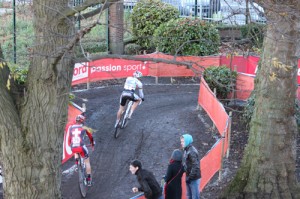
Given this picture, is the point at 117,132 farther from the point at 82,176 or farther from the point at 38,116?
the point at 38,116

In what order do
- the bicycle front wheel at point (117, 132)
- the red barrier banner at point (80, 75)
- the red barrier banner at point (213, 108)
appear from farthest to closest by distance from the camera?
the red barrier banner at point (80, 75) → the bicycle front wheel at point (117, 132) → the red barrier banner at point (213, 108)

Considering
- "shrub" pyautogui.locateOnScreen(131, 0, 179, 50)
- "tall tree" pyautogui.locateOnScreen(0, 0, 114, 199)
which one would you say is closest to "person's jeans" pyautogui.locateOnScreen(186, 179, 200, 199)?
"tall tree" pyautogui.locateOnScreen(0, 0, 114, 199)

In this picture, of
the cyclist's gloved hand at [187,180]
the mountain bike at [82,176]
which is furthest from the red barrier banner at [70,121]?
the cyclist's gloved hand at [187,180]

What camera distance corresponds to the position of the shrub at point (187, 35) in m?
22.6

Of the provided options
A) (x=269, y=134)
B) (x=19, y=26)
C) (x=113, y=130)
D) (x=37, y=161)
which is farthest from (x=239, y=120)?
(x=37, y=161)

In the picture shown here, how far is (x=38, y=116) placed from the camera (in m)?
7.45

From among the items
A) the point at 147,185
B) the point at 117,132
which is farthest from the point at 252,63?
the point at 147,185

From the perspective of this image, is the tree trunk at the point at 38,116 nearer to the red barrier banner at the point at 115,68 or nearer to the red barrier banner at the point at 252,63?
the red barrier banner at the point at 115,68

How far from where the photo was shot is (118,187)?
1197 centimetres

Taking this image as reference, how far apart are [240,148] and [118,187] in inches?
158

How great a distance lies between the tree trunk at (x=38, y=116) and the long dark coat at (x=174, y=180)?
3.09m

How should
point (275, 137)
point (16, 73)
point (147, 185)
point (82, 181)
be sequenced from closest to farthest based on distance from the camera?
1. point (16, 73)
2. point (147, 185)
3. point (275, 137)
4. point (82, 181)

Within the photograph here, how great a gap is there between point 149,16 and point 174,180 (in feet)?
51.3

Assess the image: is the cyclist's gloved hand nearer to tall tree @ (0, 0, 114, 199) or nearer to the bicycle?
the bicycle
